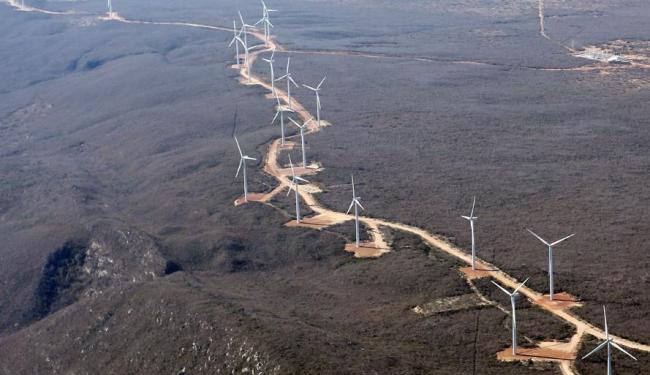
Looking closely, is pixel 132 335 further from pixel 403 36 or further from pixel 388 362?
pixel 403 36

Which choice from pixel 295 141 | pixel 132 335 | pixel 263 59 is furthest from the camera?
pixel 263 59

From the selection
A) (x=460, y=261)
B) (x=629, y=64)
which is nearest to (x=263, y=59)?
(x=629, y=64)

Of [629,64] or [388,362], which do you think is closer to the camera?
[388,362]

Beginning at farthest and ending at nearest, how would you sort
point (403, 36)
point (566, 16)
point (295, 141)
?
point (566, 16), point (403, 36), point (295, 141)

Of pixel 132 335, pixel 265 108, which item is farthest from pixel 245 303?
pixel 265 108

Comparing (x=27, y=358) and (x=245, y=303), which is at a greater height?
(x=245, y=303)

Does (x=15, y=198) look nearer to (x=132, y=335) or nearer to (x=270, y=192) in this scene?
(x=270, y=192)
